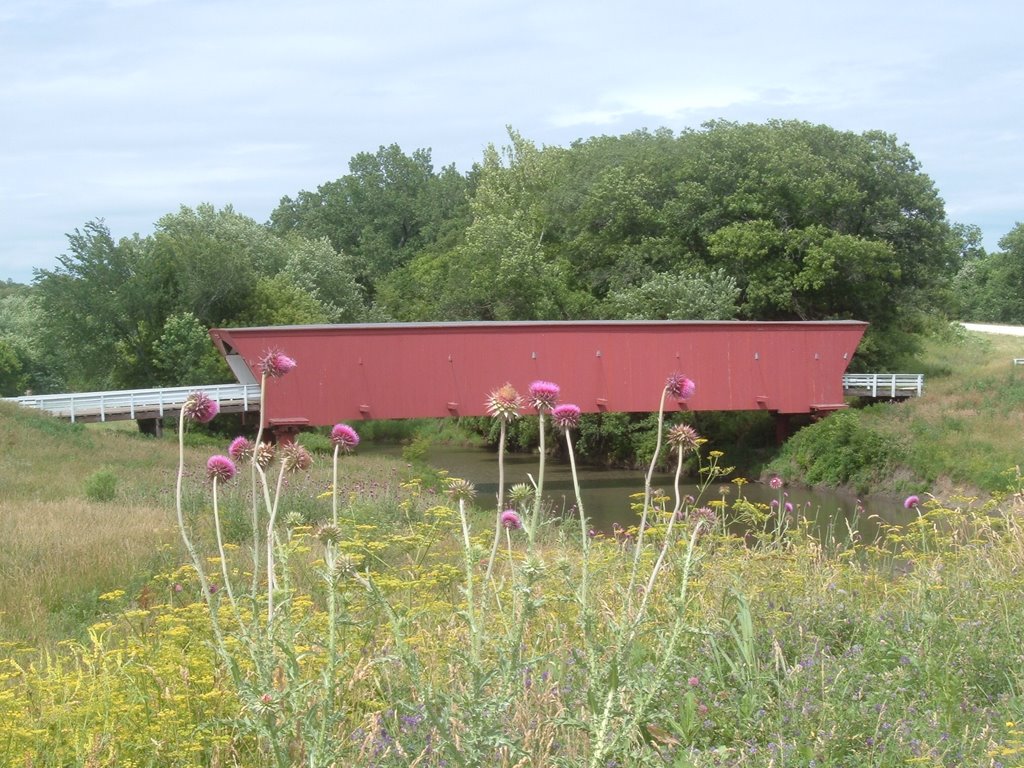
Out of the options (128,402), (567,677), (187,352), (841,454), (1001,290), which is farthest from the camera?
(1001,290)

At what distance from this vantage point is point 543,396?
3061mm

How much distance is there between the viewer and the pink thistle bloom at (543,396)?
10.0ft

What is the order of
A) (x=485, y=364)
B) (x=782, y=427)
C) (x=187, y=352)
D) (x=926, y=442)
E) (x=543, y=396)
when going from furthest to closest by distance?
(x=187, y=352) → (x=782, y=427) → (x=926, y=442) → (x=485, y=364) → (x=543, y=396)

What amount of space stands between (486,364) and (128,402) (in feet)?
29.6

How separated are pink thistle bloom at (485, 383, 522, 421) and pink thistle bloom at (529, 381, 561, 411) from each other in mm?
42

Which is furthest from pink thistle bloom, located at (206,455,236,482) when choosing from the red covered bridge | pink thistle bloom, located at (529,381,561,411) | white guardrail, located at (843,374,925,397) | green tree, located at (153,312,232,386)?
green tree, located at (153,312,232,386)

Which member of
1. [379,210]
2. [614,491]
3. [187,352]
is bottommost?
[614,491]

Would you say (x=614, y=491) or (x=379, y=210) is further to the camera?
(x=379, y=210)

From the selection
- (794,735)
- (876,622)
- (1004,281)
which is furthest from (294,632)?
(1004,281)

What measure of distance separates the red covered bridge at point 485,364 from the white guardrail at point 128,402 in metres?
0.83

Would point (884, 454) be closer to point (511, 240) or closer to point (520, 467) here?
point (520, 467)

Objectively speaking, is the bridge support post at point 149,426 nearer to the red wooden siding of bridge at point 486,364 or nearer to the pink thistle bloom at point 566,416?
the red wooden siding of bridge at point 486,364

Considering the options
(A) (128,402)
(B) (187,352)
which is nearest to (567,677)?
(A) (128,402)

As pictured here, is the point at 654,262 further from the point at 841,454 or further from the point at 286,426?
the point at 286,426
